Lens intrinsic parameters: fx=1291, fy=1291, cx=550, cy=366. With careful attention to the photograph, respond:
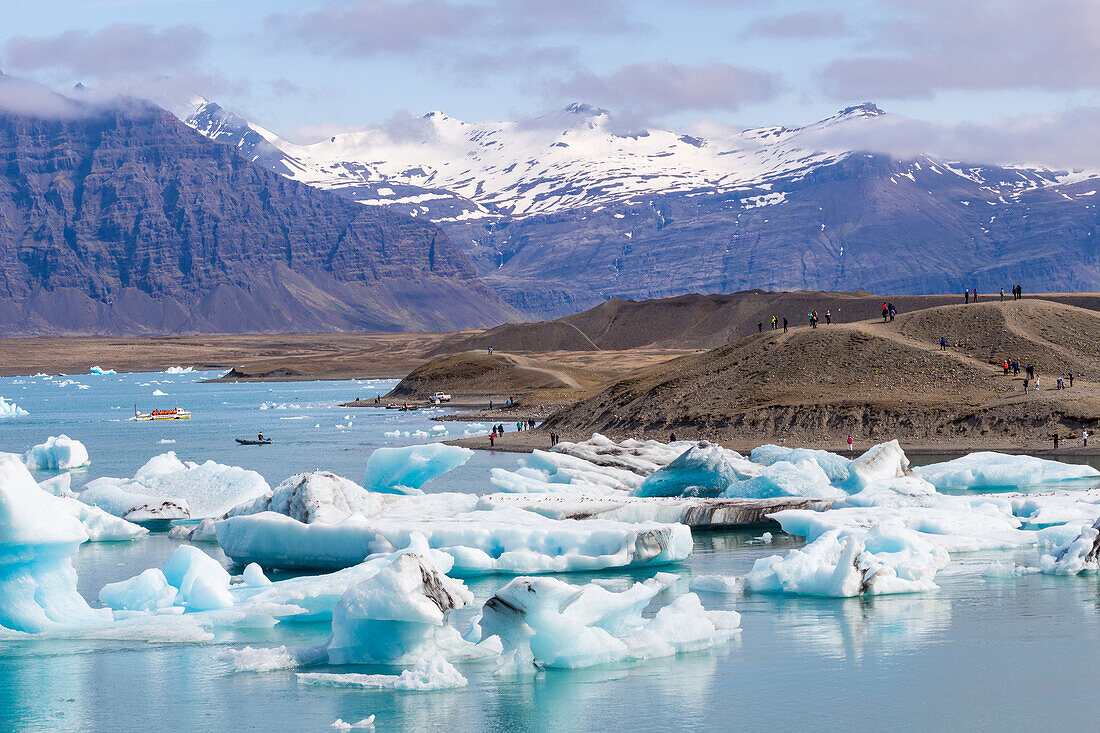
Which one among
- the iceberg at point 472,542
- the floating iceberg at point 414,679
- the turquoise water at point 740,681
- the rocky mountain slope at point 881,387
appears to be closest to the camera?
the turquoise water at point 740,681

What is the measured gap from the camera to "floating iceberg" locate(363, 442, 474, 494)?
41031 mm

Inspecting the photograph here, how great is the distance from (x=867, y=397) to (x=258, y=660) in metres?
52.8

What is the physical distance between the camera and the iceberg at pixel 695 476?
4412 centimetres

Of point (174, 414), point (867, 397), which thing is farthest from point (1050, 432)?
point (174, 414)

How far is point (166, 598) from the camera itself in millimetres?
28312

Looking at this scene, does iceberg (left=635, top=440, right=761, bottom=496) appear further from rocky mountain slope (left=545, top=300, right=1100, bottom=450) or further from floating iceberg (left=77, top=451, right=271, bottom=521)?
rocky mountain slope (left=545, top=300, right=1100, bottom=450)

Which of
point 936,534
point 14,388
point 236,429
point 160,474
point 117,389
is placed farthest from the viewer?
point 14,388

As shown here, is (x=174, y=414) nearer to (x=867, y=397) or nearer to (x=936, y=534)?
(x=867, y=397)

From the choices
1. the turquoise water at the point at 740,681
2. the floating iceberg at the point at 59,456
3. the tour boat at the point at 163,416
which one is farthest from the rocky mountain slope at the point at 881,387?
the tour boat at the point at 163,416

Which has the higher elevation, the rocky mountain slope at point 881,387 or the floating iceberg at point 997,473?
the rocky mountain slope at point 881,387

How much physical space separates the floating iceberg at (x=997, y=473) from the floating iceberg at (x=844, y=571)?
19.2 m

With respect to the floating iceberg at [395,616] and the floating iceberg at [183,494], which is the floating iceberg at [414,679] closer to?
the floating iceberg at [395,616]

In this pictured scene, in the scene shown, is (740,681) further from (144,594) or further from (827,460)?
(827,460)

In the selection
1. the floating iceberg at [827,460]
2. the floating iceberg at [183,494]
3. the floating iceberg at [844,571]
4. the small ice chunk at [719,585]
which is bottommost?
the small ice chunk at [719,585]
